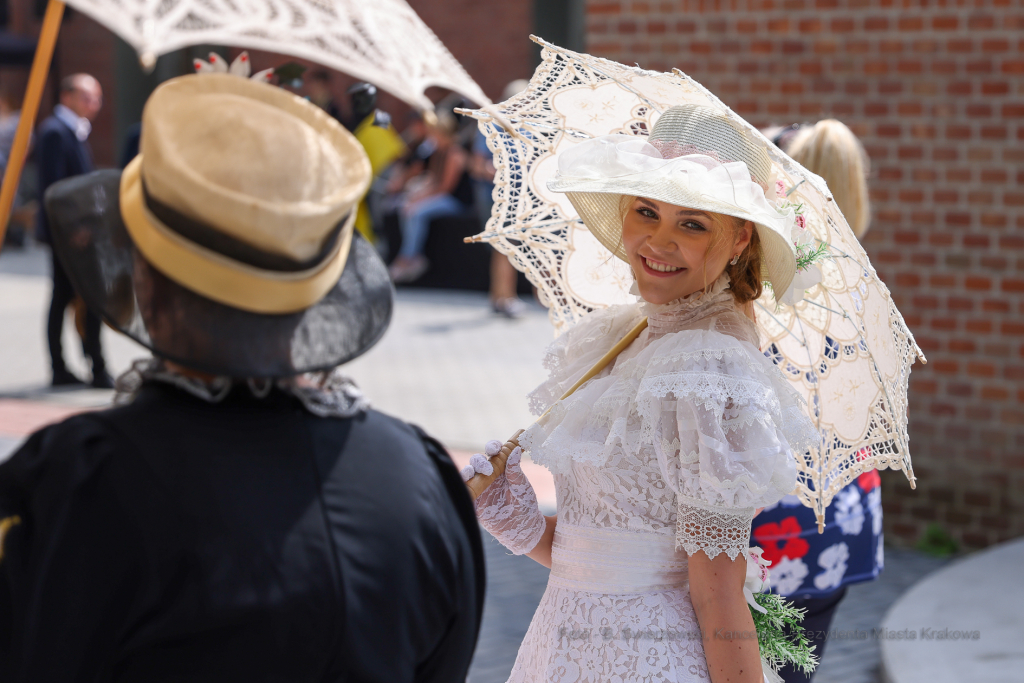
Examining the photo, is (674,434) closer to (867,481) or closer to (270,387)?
(270,387)

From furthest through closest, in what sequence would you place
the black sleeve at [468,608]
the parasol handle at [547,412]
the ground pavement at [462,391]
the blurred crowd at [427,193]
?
1. the blurred crowd at [427,193]
2. the ground pavement at [462,391]
3. the parasol handle at [547,412]
4. the black sleeve at [468,608]

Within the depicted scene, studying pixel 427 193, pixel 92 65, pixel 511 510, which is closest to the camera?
pixel 511 510

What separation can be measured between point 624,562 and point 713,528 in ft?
0.78

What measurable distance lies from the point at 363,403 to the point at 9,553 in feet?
1.66

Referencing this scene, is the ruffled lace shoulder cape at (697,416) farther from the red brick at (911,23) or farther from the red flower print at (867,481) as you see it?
the red brick at (911,23)

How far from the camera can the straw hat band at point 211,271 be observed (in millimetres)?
1369

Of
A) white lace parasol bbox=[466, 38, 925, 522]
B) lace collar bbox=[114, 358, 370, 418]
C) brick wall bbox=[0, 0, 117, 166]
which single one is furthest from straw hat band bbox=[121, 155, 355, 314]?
brick wall bbox=[0, 0, 117, 166]

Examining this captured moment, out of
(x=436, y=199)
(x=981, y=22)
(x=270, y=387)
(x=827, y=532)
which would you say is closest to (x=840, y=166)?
(x=827, y=532)

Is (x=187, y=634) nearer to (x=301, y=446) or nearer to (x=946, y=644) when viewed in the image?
(x=301, y=446)

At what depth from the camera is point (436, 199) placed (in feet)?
43.0

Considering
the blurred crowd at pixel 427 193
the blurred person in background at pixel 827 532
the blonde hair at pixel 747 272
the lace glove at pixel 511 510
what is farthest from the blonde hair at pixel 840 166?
the blurred crowd at pixel 427 193

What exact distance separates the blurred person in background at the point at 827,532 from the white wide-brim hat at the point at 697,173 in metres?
0.93

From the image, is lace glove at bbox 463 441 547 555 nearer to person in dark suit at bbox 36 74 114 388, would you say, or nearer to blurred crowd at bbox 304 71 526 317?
person in dark suit at bbox 36 74 114 388

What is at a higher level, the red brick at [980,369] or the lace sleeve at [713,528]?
the lace sleeve at [713,528]
